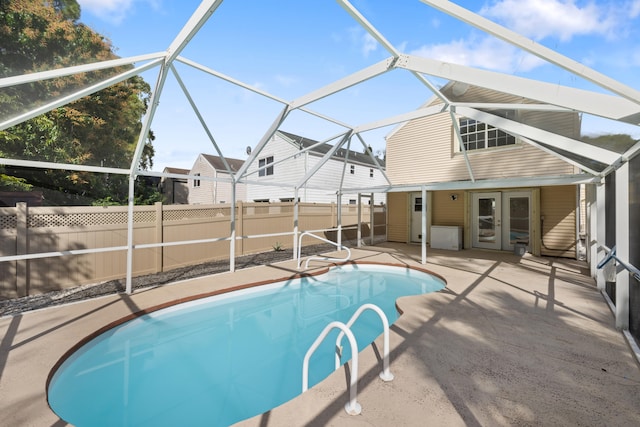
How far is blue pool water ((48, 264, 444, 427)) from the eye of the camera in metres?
2.94

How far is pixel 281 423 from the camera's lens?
212 cm

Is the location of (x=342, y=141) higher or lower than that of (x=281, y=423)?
higher

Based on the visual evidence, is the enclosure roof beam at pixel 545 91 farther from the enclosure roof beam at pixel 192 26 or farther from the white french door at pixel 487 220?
the white french door at pixel 487 220

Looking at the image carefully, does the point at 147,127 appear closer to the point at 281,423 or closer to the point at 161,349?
the point at 161,349

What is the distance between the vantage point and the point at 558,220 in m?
9.25

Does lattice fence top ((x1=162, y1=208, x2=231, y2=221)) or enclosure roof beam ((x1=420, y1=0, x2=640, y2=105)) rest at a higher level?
enclosure roof beam ((x1=420, y1=0, x2=640, y2=105))

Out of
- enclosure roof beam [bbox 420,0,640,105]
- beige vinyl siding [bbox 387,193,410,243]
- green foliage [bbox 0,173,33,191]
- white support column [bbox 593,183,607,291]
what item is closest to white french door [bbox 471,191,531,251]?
beige vinyl siding [bbox 387,193,410,243]

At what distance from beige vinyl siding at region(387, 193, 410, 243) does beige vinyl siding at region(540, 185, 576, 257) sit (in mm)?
4911

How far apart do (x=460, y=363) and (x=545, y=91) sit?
2926mm

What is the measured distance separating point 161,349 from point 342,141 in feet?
21.7

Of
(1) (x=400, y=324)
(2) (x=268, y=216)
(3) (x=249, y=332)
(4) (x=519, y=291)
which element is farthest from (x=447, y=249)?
(3) (x=249, y=332)

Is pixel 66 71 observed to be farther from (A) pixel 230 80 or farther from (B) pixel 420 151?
(B) pixel 420 151

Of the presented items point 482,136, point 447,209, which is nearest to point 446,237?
point 447,209

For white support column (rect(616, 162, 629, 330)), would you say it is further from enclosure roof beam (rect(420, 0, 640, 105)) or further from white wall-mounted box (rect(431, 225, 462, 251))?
Answer: white wall-mounted box (rect(431, 225, 462, 251))
